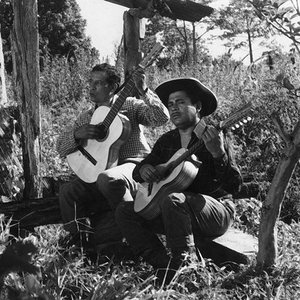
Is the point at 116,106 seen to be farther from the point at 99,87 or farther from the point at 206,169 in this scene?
the point at 206,169

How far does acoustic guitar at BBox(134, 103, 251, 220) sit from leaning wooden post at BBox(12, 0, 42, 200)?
1487mm

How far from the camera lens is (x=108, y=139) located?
4289 mm

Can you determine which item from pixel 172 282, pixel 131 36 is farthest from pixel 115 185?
pixel 131 36

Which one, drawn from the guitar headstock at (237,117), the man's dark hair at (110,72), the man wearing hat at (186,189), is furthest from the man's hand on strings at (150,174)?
the man's dark hair at (110,72)

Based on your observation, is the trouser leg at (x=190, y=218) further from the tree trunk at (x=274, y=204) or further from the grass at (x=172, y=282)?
the tree trunk at (x=274, y=204)

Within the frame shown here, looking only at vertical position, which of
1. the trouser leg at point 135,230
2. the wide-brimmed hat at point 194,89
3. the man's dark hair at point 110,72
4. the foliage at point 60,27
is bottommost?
the trouser leg at point 135,230

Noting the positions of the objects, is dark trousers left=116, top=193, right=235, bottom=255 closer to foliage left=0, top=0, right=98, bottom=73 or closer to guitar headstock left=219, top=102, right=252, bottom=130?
guitar headstock left=219, top=102, right=252, bottom=130

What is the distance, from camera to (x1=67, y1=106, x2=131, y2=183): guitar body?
424 cm

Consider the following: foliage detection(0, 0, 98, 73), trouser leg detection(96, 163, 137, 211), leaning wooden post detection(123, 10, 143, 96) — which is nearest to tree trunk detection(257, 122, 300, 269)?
trouser leg detection(96, 163, 137, 211)

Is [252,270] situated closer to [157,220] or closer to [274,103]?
[157,220]

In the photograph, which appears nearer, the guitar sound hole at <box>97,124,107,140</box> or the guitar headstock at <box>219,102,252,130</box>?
the guitar headstock at <box>219,102,252,130</box>

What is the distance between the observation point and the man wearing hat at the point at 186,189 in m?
3.34

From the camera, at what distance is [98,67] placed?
450 cm

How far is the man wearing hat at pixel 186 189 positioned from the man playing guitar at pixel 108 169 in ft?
0.94
